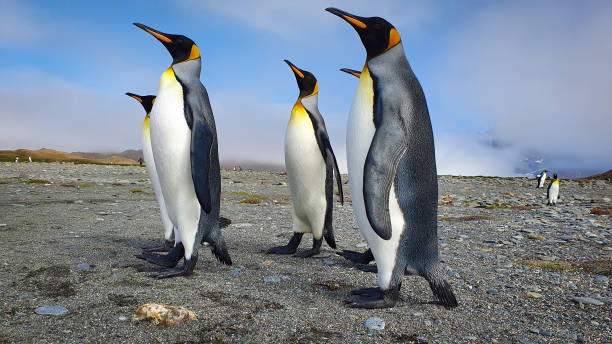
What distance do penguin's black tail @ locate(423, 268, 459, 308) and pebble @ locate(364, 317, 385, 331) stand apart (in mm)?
536

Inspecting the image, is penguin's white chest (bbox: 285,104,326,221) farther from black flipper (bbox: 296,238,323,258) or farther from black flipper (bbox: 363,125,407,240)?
black flipper (bbox: 363,125,407,240)

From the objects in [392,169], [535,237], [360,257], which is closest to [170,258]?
[360,257]

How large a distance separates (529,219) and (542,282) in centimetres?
471

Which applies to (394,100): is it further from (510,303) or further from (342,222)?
(342,222)

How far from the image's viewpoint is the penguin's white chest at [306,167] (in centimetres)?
450

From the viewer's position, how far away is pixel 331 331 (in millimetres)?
2340

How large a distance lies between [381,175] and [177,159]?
1882 mm

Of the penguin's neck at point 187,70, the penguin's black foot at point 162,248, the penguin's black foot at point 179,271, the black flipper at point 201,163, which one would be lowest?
the penguin's black foot at point 162,248

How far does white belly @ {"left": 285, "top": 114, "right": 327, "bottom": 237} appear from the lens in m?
4.50

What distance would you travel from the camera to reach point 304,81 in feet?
15.8

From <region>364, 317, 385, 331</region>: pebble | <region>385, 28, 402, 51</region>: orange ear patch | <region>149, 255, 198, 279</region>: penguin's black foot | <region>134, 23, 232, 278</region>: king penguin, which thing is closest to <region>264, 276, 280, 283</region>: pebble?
<region>134, 23, 232, 278</region>: king penguin

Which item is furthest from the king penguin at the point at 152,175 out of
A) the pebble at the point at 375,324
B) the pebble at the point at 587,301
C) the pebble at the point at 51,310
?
the pebble at the point at 587,301

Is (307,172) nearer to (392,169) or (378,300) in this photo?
(392,169)

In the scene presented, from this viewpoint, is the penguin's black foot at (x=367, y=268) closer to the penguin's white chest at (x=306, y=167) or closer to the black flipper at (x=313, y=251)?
the black flipper at (x=313, y=251)
